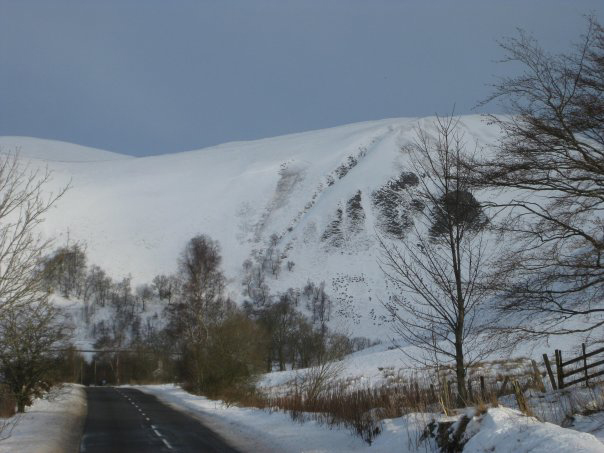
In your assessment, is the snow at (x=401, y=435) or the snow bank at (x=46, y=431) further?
the snow bank at (x=46, y=431)

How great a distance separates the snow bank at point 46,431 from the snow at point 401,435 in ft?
13.0

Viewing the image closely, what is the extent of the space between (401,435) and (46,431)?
10932mm

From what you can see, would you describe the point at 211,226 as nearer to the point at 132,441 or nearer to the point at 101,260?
the point at 101,260

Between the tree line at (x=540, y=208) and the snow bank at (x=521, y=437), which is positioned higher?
the tree line at (x=540, y=208)

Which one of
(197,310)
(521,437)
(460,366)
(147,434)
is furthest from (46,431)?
(197,310)

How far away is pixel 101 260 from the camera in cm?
16012

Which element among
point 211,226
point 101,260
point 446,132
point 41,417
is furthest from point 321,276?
point 446,132

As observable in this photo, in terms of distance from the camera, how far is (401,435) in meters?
11.0

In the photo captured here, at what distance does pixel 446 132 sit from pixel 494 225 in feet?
6.86

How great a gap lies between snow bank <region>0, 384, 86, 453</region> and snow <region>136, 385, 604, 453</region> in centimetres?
Result: 398

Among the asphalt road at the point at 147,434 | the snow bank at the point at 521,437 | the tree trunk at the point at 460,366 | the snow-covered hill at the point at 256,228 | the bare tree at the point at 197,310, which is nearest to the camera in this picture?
the snow bank at the point at 521,437

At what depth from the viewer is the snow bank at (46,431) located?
13.9 meters

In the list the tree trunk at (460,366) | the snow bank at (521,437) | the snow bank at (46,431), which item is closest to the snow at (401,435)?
the snow bank at (521,437)

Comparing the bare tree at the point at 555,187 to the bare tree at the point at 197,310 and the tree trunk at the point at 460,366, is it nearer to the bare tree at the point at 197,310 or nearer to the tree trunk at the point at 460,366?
the tree trunk at the point at 460,366
